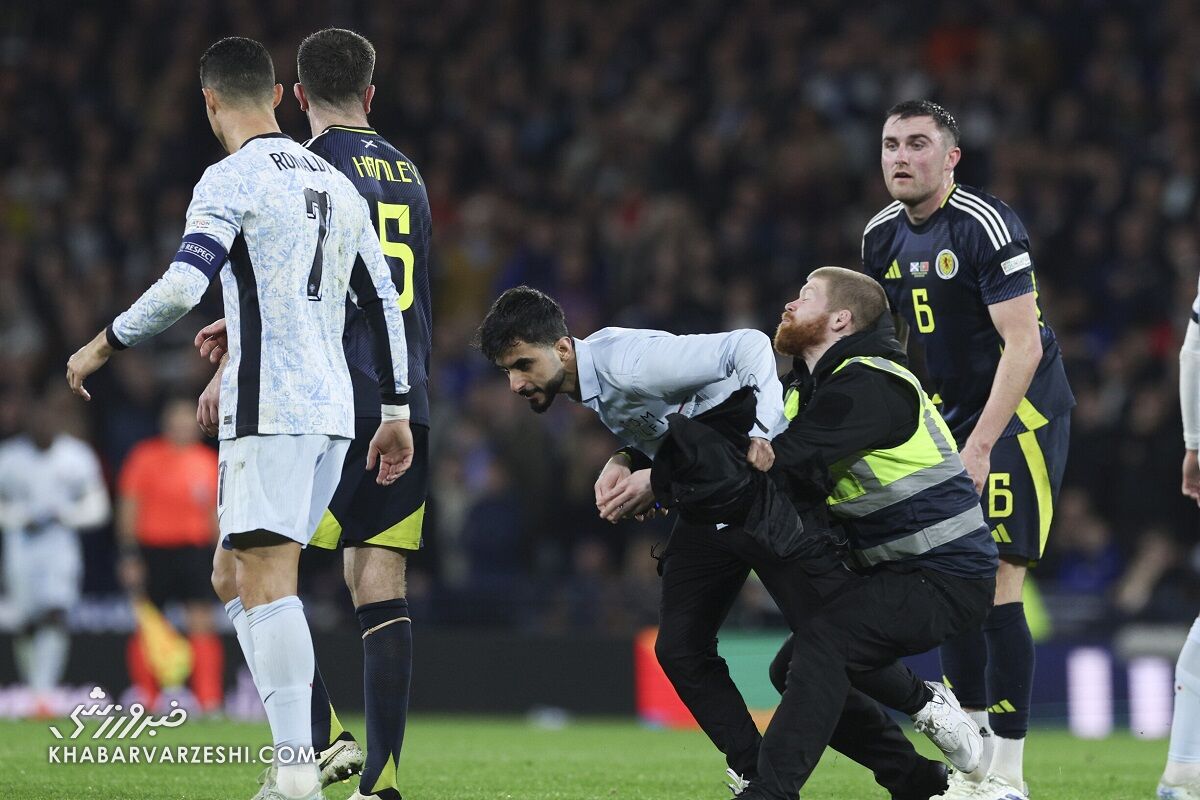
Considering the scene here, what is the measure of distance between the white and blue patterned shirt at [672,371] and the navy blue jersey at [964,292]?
1323 mm

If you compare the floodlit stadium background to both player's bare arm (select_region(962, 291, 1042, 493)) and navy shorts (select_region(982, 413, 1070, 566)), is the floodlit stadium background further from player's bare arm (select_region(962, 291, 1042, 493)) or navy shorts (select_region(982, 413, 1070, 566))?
player's bare arm (select_region(962, 291, 1042, 493))

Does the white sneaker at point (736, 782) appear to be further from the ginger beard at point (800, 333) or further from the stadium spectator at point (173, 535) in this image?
the stadium spectator at point (173, 535)

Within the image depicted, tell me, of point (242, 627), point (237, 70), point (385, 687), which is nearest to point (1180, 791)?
point (385, 687)

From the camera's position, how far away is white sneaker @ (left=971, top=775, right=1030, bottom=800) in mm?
5633

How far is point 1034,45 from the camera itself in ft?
51.1

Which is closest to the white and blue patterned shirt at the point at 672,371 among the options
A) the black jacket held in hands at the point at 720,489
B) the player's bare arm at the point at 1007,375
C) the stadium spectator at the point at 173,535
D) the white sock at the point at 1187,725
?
the black jacket held in hands at the point at 720,489

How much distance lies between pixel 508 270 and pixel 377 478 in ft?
31.8

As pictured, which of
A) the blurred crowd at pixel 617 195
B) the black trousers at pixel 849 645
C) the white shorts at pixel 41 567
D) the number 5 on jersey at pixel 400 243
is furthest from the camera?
the blurred crowd at pixel 617 195

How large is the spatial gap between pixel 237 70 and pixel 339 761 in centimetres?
240

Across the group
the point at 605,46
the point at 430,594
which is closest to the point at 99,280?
the point at 430,594

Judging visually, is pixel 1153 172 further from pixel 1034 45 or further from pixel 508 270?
pixel 508 270

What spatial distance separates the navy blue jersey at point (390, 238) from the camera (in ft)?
19.1

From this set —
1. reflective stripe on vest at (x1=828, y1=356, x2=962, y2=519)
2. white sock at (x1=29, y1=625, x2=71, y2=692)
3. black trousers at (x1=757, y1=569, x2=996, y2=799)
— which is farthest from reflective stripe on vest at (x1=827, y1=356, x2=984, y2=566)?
white sock at (x1=29, y1=625, x2=71, y2=692)

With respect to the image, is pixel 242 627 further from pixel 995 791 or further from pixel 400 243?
pixel 995 791
